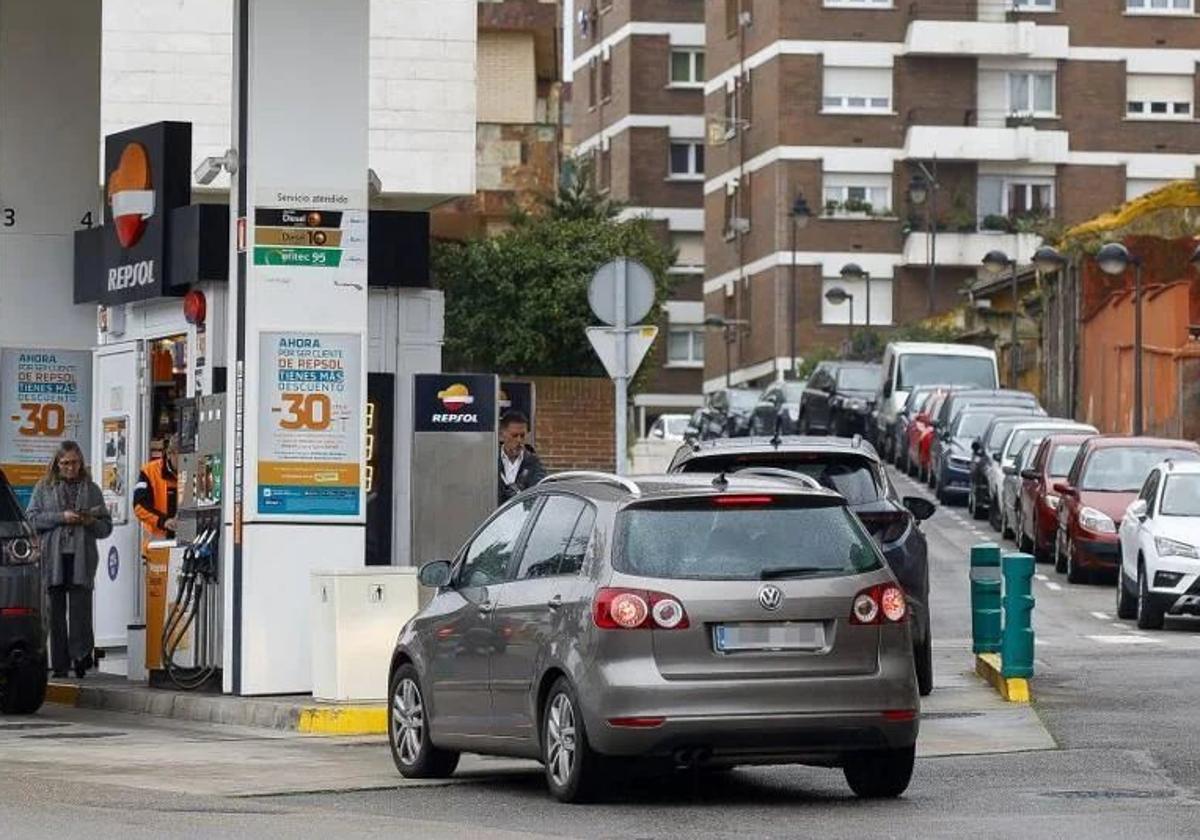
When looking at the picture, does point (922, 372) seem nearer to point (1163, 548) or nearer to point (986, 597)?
point (1163, 548)

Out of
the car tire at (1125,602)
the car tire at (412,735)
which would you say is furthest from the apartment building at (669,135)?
the car tire at (412,735)

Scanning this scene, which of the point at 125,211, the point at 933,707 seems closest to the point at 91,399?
the point at 125,211

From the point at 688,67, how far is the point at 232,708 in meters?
93.4

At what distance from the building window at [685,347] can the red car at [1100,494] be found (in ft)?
247

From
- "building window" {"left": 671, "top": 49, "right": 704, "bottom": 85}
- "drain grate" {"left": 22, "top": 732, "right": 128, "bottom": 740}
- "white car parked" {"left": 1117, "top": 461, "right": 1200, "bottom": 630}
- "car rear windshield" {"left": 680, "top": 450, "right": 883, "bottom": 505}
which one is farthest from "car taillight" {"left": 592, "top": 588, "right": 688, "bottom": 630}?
"building window" {"left": 671, "top": 49, "right": 704, "bottom": 85}

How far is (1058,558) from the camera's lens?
3731 cm

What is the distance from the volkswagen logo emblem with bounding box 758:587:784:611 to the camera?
1423 centimetres

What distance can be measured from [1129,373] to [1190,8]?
134 feet

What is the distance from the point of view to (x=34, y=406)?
2702 cm

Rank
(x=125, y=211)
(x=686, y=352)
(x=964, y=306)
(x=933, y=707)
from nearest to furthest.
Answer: (x=933, y=707)
(x=125, y=211)
(x=964, y=306)
(x=686, y=352)

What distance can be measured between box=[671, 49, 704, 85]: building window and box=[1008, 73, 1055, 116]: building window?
1908 cm

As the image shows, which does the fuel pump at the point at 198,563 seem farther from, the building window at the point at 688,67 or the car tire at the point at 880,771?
the building window at the point at 688,67

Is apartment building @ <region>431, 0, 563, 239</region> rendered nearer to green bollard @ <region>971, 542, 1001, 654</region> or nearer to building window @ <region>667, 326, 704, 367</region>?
green bollard @ <region>971, 542, 1001, 654</region>

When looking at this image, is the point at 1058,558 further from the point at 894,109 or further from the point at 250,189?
the point at 894,109
